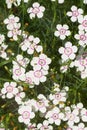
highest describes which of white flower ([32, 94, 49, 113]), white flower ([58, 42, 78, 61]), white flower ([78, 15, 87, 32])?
white flower ([78, 15, 87, 32])

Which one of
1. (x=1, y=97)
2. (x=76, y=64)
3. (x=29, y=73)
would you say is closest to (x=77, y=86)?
(x=76, y=64)

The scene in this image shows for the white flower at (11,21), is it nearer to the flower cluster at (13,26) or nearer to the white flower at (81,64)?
the flower cluster at (13,26)

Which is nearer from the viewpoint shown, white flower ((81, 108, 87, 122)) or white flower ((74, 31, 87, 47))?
white flower ((81, 108, 87, 122))

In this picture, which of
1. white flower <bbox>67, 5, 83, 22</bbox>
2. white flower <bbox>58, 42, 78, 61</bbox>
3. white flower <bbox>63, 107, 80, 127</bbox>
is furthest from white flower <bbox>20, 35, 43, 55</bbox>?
white flower <bbox>63, 107, 80, 127</bbox>

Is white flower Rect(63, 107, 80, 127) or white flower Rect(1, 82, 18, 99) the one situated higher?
white flower Rect(1, 82, 18, 99)

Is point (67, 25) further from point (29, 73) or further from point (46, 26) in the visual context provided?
point (29, 73)

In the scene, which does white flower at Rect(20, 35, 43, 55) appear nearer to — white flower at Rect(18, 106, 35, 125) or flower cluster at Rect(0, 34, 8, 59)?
flower cluster at Rect(0, 34, 8, 59)

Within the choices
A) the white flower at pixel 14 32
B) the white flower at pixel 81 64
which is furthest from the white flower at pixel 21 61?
the white flower at pixel 81 64
